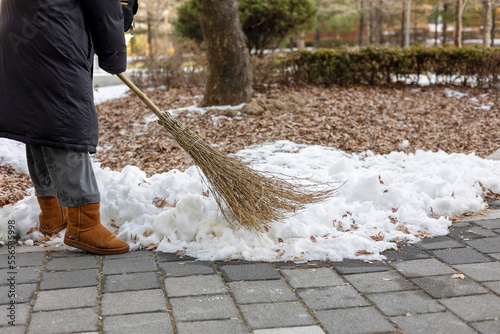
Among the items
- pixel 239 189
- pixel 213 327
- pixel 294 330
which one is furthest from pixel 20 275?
pixel 294 330

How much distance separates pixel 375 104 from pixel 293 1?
578 cm

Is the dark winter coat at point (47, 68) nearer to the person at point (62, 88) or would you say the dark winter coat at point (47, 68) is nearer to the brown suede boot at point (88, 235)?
the person at point (62, 88)

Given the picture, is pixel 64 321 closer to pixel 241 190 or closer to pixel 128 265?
pixel 128 265

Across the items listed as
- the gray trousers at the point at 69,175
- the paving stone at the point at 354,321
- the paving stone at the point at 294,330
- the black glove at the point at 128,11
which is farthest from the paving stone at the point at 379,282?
the black glove at the point at 128,11

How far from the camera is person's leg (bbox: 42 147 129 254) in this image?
2967 mm

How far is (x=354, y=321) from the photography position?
2.28 meters

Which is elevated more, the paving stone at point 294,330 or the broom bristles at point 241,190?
the broom bristles at point 241,190

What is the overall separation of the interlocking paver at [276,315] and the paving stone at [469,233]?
4.76 ft

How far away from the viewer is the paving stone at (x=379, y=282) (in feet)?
8.56

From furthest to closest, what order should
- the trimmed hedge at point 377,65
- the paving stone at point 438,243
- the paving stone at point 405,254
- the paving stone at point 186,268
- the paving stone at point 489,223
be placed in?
the trimmed hedge at point 377,65 → the paving stone at point 489,223 → the paving stone at point 438,243 → the paving stone at point 405,254 → the paving stone at point 186,268

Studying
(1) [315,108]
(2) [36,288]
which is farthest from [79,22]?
(1) [315,108]

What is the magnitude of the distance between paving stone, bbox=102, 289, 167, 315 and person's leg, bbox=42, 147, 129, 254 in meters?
0.59

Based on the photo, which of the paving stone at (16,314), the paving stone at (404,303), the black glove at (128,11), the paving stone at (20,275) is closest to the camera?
the paving stone at (16,314)

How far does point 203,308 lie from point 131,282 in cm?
49
